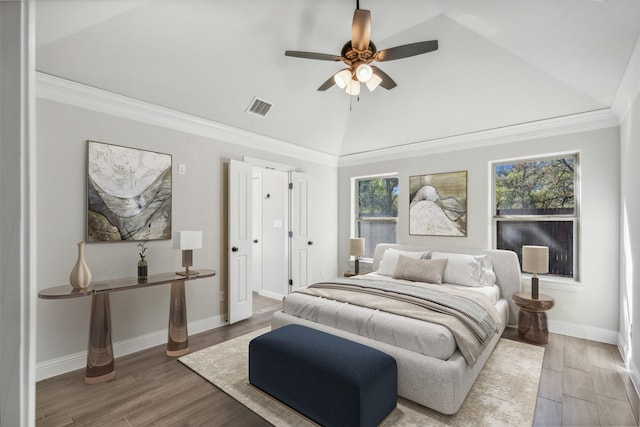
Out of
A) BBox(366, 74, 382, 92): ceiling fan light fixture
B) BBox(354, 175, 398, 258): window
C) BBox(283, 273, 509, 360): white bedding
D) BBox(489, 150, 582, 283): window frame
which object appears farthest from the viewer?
BBox(354, 175, 398, 258): window

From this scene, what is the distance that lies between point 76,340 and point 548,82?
17.5ft

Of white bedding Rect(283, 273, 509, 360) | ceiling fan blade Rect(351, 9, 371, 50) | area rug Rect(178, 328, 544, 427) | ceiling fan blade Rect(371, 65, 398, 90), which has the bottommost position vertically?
area rug Rect(178, 328, 544, 427)

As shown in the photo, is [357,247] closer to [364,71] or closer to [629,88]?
[364,71]

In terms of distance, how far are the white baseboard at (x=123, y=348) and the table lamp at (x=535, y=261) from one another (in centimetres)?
373

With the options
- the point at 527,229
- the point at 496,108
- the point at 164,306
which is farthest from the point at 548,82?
the point at 164,306

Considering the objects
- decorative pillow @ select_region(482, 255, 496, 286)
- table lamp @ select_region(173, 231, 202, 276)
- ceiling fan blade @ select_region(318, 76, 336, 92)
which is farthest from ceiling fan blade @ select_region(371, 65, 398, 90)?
decorative pillow @ select_region(482, 255, 496, 286)

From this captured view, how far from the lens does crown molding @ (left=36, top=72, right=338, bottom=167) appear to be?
2.70 m

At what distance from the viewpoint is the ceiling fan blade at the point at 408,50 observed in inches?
87.9

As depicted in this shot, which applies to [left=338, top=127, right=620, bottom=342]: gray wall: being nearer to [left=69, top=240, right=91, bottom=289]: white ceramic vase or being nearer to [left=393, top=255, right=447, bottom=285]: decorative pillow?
[left=393, top=255, right=447, bottom=285]: decorative pillow

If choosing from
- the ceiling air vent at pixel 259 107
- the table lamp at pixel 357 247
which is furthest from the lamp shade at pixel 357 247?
the ceiling air vent at pixel 259 107

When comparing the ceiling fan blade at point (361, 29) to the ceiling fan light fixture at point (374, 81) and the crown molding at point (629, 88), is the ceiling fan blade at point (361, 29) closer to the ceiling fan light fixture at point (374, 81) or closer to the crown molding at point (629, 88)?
the ceiling fan light fixture at point (374, 81)

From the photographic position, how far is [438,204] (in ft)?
15.1

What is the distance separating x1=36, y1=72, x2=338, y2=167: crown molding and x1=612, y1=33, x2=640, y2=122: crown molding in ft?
12.4

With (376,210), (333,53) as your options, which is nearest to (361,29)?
(333,53)
